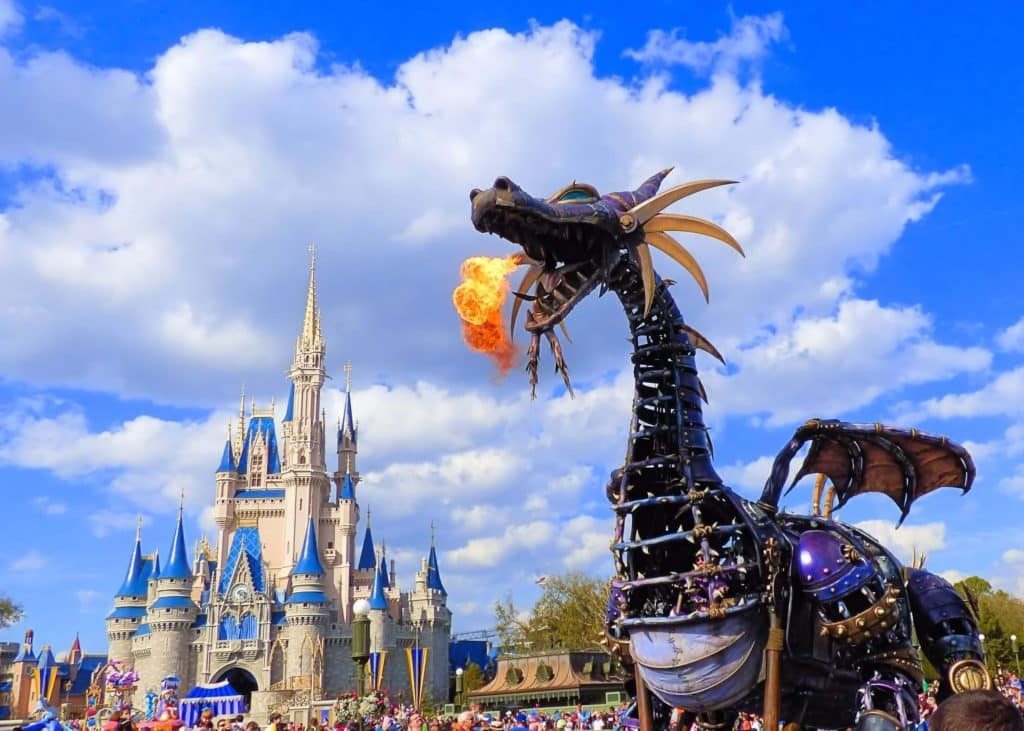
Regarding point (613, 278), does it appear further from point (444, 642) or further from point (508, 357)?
point (444, 642)

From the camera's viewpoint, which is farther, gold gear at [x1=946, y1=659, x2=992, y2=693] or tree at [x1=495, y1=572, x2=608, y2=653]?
tree at [x1=495, y1=572, x2=608, y2=653]

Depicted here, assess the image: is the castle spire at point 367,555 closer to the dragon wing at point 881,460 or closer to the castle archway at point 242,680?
the castle archway at point 242,680

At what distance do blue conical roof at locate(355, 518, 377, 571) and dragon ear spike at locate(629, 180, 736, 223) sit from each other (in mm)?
72775

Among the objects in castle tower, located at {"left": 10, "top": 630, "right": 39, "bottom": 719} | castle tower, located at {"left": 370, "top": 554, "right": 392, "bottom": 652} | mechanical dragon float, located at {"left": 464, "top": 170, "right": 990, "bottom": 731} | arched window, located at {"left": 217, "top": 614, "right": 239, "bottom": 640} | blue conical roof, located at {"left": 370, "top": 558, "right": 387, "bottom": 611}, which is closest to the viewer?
mechanical dragon float, located at {"left": 464, "top": 170, "right": 990, "bottom": 731}

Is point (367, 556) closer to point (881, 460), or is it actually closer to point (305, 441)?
point (305, 441)

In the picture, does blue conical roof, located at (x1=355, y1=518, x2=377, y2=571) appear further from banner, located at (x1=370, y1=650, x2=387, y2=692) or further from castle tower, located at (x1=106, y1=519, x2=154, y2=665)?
banner, located at (x1=370, y1=650, x2=387, y2=692)

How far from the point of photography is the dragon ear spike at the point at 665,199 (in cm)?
807

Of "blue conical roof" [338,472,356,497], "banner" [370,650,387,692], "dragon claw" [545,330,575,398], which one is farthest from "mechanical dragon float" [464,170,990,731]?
"blue conical roof" [338,472,356,497]

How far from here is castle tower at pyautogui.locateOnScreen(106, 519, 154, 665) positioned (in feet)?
234

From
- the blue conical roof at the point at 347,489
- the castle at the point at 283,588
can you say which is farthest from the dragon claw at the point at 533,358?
the blue conical roof at the point at 347,489

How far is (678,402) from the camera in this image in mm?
7973

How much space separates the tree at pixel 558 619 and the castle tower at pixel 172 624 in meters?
22.2

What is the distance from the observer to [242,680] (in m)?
71.1

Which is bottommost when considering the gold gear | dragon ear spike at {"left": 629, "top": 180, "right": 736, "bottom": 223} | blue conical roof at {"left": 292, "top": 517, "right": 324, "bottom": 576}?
the gold gear
